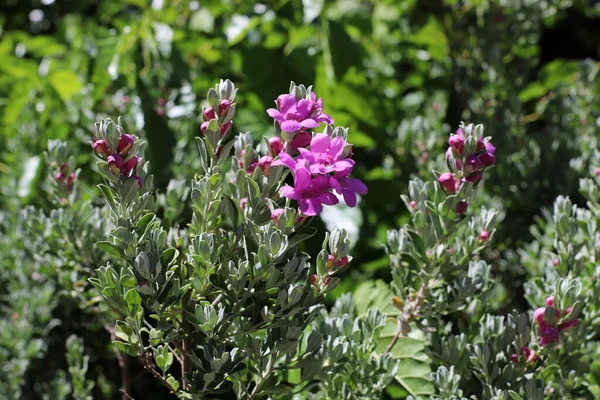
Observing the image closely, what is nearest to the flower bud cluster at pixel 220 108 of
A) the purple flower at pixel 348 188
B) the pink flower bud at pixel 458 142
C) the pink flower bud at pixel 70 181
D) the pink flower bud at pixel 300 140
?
the pink flower bud at pixel 300 140

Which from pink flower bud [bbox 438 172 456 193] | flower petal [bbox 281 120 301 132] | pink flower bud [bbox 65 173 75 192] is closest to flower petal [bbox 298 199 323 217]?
flower petal [bbox 281 120 301 132]

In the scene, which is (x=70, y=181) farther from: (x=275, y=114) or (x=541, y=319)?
(x=541, y=319)

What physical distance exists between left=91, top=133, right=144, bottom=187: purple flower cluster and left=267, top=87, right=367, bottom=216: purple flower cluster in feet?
0.70

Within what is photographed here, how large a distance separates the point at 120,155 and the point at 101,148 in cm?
3

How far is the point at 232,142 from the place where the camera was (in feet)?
3.75

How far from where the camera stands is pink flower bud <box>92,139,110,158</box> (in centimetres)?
105

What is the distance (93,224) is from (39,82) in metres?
1.23

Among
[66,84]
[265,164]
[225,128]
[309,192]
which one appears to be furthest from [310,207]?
[66,84]

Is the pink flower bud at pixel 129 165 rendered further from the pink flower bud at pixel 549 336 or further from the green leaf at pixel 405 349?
the pink flower bud at pixel 549 336

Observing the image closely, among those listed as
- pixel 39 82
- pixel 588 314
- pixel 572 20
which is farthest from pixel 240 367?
pixel 572 20

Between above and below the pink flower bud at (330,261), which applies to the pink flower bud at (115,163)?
above

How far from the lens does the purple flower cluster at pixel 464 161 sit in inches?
46.3

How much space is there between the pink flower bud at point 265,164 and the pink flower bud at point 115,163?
0.21 meters

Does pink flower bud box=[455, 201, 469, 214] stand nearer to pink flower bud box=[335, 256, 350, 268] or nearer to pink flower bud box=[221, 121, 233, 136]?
pink flower bud box=[335, 256, 350, 268]
